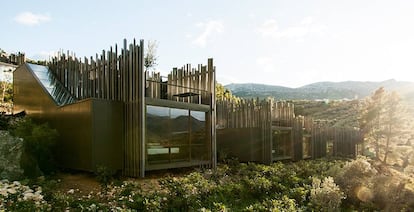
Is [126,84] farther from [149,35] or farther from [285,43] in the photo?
[149,35]

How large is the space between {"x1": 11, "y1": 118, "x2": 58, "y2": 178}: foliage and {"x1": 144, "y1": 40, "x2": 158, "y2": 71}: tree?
12.3 meters

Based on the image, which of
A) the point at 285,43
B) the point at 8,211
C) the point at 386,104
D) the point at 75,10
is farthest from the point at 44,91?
the point at 386,104

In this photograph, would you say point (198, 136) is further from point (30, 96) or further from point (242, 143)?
point (30, 96)

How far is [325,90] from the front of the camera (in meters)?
91.8

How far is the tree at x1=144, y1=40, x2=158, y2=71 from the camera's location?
69.8 feet

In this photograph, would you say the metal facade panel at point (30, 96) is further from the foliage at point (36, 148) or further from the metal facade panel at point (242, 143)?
the metal facade panel at point (242, 143)

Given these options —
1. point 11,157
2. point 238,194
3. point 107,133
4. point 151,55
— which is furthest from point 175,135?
point 151,55

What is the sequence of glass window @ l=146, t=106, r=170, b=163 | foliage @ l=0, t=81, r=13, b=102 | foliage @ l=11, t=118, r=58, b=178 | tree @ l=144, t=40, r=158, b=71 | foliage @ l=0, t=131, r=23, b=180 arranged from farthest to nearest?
tree @ l=144, t=40, r=158, b=71, foliage @ l=0, t=81, r=13, b=102, glass window @ l=146, t=106, r=170, b=163, foliage @ l=11, t=118, r=58, b=178, foliage @ l=0, t=131, r=23, b=180

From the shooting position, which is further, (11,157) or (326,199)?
(11,157)

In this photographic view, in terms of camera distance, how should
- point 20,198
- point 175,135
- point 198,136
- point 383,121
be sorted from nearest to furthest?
1. point 20,198
2. point 175,135
3. point 198,136
4. point 383,121

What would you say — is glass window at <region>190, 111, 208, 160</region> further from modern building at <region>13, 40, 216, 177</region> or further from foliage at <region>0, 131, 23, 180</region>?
foliage at <region>0, 131, 23, 180</region>

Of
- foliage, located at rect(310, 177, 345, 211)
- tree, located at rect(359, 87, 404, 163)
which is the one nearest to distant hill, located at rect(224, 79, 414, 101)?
tree, located at rect(359, 87, 404, 163)

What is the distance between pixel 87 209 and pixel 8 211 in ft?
3.93

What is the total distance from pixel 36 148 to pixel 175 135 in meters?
3.77
